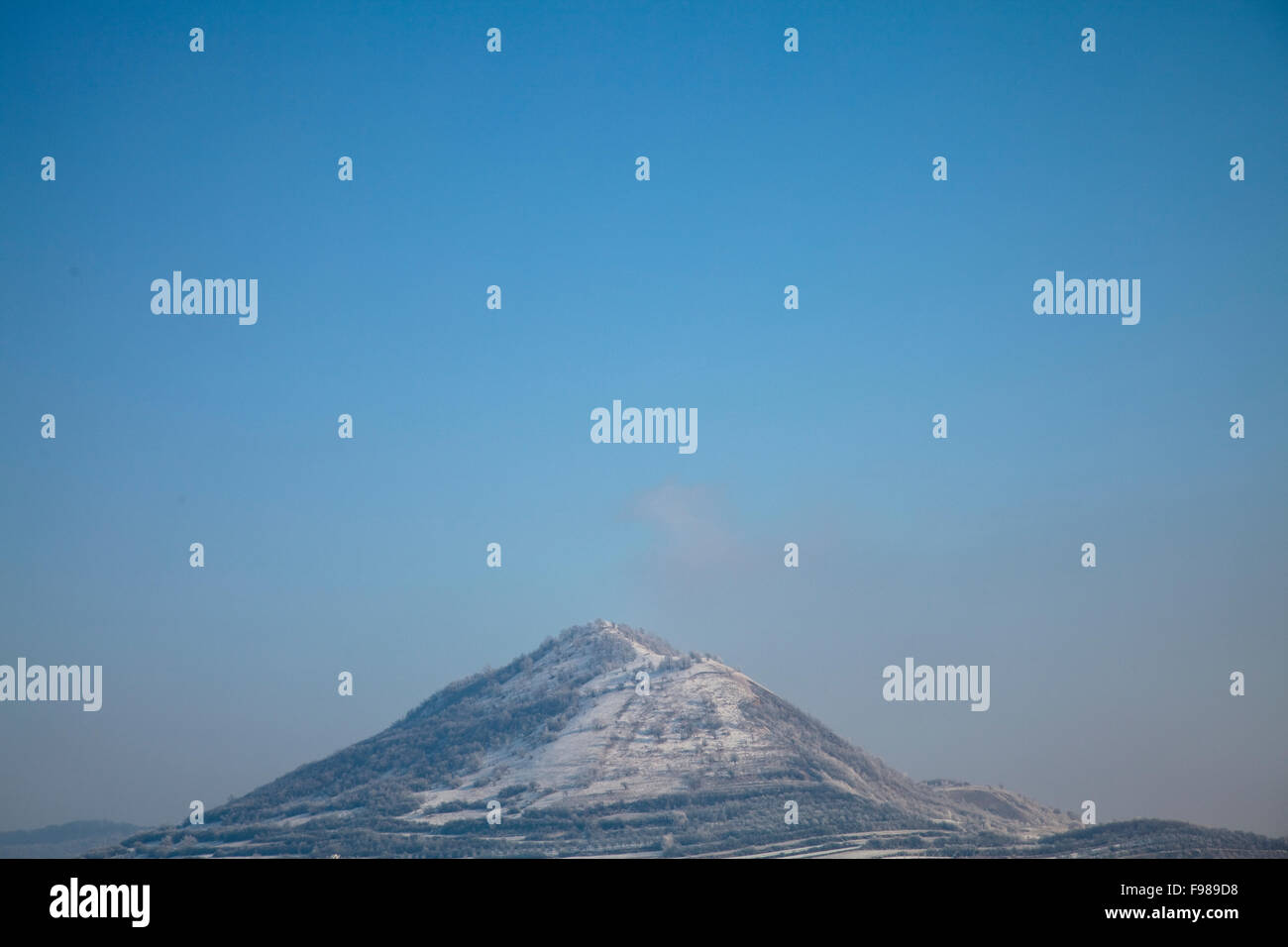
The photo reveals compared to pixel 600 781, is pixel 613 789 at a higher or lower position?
lower

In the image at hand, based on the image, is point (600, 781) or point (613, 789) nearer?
point (613, 789)

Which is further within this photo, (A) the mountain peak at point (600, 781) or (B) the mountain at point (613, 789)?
(A) the mountain peak at point (600, 781)

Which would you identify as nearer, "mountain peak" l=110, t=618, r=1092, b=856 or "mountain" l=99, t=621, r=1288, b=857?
"mountain" l=99, t=621, r=1288, b=857
